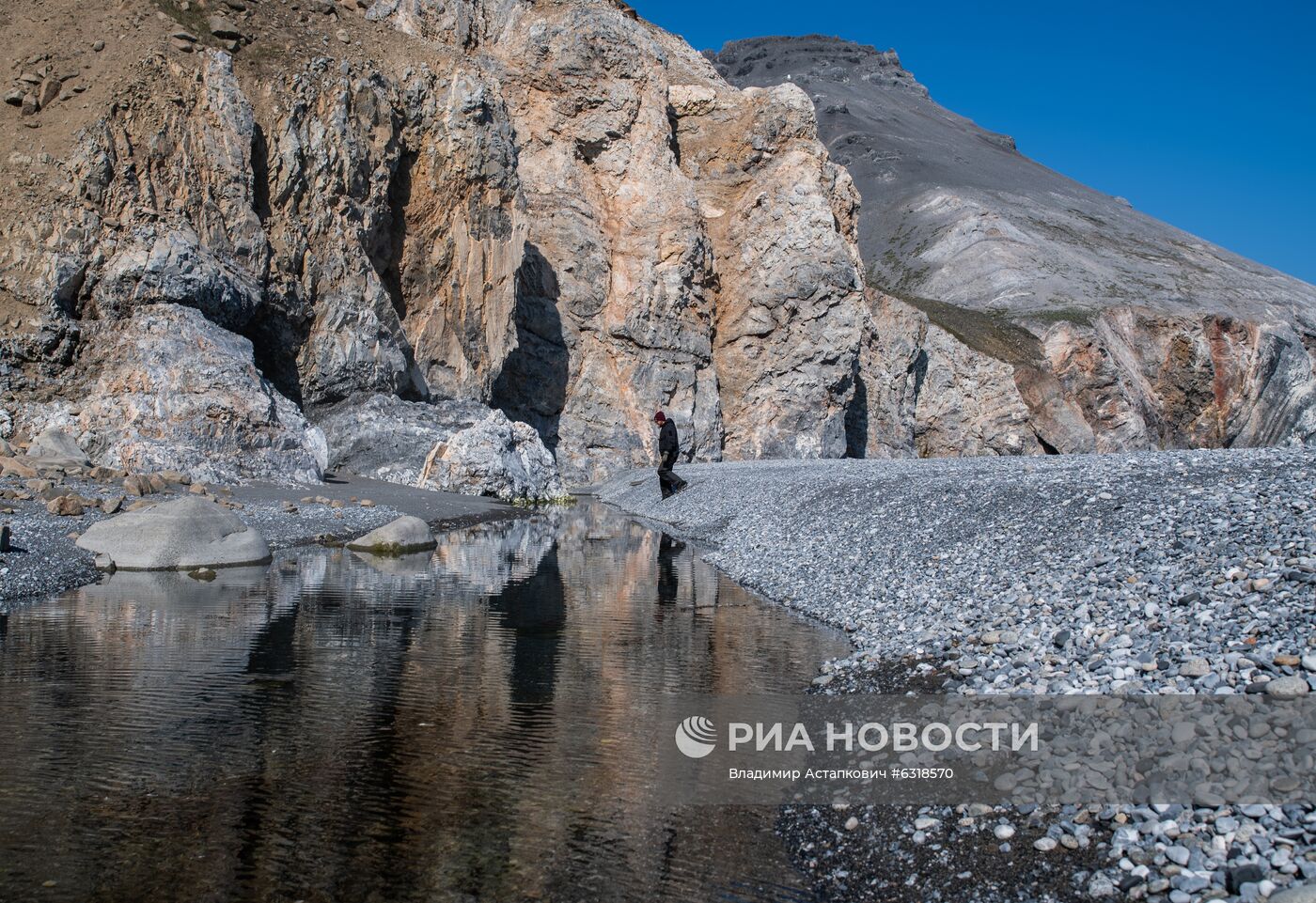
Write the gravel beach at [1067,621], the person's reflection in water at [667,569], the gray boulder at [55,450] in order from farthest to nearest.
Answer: the gray boulder at [55,450], the person's reflection in water at [667,569], the gravel beach at [1067,621]

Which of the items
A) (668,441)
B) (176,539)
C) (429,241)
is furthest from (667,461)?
(176,539)

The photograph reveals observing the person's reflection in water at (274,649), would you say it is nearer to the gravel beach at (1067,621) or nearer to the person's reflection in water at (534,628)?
the person's reflection in water at (534,628)

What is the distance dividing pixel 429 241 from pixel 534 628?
32619mm

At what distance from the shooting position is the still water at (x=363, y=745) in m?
6.18

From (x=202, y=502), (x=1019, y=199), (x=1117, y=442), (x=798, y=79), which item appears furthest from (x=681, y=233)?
(x=798, y=79)

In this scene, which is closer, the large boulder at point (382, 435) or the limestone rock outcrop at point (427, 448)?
the limestone rock outcrop at point (427, 448)

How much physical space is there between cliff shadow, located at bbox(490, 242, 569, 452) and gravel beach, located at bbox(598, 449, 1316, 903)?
1253 inches

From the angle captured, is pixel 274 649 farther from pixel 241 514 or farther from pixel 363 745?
pixel 241 514

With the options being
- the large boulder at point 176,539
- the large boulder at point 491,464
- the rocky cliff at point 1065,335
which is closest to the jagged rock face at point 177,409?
the large boulder at point 491,464

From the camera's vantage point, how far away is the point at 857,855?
251 inches

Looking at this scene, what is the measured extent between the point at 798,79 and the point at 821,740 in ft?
584

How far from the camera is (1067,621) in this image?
30.5 feet

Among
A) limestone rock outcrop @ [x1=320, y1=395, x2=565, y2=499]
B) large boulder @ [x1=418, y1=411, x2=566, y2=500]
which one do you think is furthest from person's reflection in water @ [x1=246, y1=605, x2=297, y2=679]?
limestone rock outcrop @ [x1=320, y1=395, x2=565, y2=499]

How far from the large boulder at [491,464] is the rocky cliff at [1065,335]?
84.9 ft
